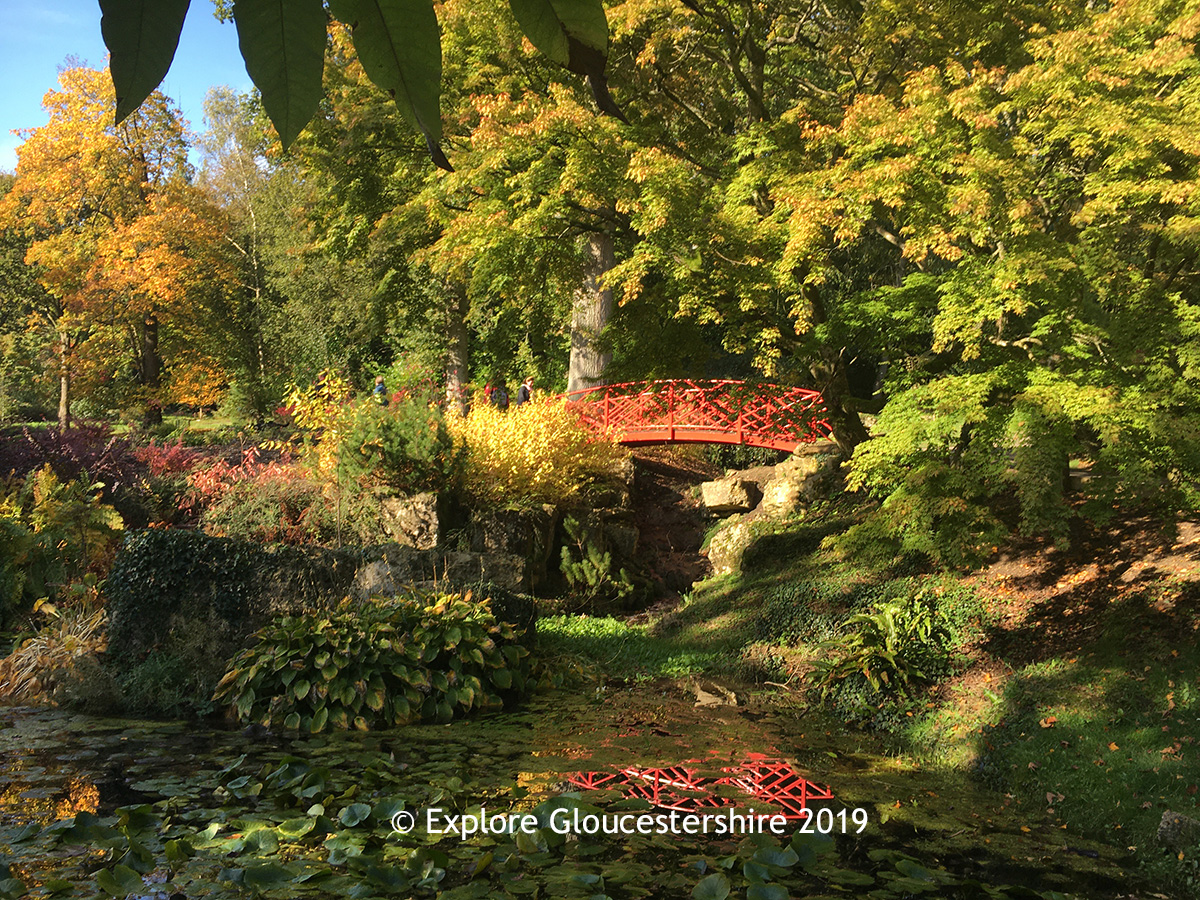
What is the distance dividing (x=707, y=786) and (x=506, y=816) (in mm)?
1382

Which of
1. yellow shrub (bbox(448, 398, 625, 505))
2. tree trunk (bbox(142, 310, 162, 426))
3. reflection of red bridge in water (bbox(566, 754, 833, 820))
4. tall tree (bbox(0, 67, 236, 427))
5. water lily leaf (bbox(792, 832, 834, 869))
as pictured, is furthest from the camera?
tree trunk (bbox(142, 310, 162, 426))

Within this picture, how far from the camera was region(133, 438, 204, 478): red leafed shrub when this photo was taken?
450 inches

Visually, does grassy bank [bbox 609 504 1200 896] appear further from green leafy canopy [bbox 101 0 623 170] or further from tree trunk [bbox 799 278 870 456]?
green leafy canopy [bbox 101 0 623 170]

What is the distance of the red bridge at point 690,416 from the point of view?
1425cm

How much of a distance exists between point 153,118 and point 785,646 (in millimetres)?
19076

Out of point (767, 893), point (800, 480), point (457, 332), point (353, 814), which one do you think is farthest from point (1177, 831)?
point (457, 332)

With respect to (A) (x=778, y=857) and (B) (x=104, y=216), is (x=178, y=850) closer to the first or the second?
(A) (x=778, y=857)

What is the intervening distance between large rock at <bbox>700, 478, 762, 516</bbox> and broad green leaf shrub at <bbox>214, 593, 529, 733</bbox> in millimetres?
7622

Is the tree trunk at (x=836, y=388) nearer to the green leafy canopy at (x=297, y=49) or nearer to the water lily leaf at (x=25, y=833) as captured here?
the water lily leaf at (x=25, y=833)

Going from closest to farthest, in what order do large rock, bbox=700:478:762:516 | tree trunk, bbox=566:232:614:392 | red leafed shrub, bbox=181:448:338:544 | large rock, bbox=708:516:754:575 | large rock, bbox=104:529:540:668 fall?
large rock, bbox=104:529:540:668 → red leafed shrub, bbox=181:448:338:544 → large rock, bbox=708:516:754:575 → large rock, bbox=700:478:762:516 → tree trunk, bbox=566:232:614:392

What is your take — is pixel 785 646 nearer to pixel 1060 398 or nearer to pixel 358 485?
pixel 1060 398

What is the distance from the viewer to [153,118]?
2033 cm

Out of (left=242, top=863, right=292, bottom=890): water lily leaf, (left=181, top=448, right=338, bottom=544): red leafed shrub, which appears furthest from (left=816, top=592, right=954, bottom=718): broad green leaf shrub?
(left=181, top=448, right=338, bottom=544): red leafed shrub

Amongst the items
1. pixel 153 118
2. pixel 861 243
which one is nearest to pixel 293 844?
pixel 861 243
